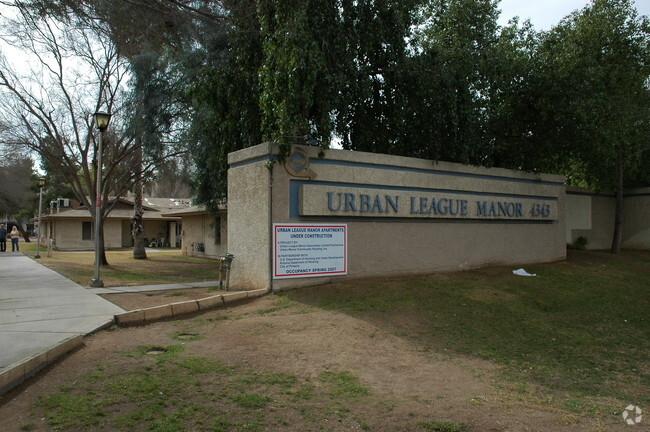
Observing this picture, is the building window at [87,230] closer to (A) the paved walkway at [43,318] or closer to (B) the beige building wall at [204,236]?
(B) the beige building wall at [204,236]

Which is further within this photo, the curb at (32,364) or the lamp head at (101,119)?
the lamp head at (101,119)

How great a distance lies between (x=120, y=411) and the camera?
15.5ft

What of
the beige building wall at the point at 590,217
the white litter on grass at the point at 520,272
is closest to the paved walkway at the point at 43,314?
the white litter on grass at the point at 520,272

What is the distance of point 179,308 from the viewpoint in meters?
9.23

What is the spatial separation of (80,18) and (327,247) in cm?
781

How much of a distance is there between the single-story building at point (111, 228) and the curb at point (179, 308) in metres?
26.3

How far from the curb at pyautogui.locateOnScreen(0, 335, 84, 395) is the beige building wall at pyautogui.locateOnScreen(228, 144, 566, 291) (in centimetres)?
458

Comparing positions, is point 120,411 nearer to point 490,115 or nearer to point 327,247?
point 327,247

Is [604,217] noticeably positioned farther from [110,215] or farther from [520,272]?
[110,215]

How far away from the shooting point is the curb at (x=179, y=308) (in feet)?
27.7

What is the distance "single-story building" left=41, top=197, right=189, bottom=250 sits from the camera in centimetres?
3706

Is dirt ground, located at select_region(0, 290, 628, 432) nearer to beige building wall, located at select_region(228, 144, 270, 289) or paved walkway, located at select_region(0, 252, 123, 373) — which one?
paved walkway, located at select_region(0, 252, 123, 373)

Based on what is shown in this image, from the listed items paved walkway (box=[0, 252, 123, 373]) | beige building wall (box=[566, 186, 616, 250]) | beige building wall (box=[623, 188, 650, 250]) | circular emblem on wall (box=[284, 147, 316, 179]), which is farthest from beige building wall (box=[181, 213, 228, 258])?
beige building wall (box=[623, 188, 650, 250])

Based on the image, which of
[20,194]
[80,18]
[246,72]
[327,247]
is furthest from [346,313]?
[20,194]
